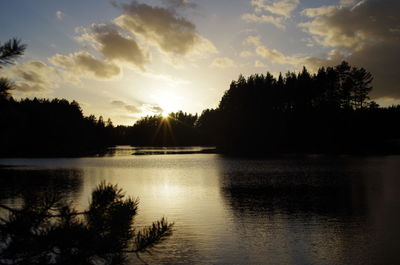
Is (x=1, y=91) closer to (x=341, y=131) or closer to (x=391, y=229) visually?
(x=391, y=229)

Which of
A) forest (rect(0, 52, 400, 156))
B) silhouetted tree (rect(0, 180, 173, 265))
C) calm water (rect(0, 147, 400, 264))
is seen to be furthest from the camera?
forest (rect(0, 52, 400, 156))

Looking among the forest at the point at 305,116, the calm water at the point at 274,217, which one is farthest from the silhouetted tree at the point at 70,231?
the forest at the point at 305,116

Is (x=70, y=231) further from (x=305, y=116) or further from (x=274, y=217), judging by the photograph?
(x=305, y=116)

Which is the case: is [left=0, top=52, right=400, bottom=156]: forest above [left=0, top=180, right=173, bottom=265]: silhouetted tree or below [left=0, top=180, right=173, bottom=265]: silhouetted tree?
above

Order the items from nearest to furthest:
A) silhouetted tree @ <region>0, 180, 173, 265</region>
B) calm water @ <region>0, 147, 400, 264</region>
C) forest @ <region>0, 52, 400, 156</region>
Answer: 1. silhouetted tree @ <region>0, 180, 173, 265</region>
2. calm water @ <region>0, 147, 400, 264</region>
3. forest @ <region>0, 52, 400, 156</region>

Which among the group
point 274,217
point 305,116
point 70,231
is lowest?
point 274,217

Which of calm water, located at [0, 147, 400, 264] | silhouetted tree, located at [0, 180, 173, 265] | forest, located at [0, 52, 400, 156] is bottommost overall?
calm water, located at [0, 147, 400, 264]

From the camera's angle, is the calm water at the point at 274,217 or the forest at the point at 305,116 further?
the forest at the point at 305,116

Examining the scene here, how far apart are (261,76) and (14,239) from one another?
116812mm

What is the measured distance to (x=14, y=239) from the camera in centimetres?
342

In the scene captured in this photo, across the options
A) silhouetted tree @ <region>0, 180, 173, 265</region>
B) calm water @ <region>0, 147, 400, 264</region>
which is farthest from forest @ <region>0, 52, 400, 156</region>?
silhouetted tree @ <region>0, 180, 173, 265</region>

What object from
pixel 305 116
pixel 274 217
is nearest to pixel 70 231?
pixel 274 217

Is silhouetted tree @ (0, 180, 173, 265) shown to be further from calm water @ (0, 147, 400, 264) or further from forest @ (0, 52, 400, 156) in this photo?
forest @ (0, 52, 400, 156)

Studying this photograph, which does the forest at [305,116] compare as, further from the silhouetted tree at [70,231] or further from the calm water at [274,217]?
the silhouetted tree at [70,231]
